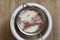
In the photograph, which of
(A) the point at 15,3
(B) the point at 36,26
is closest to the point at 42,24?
(B) the point at 36,26

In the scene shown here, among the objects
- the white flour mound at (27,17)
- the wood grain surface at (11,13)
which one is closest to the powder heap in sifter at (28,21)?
the white flour mound at (27,17)

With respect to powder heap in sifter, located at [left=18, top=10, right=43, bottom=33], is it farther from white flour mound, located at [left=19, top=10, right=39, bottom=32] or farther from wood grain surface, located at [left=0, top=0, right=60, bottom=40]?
wood grain surface, located at [left=0, top=0, right=60, bottom=40]

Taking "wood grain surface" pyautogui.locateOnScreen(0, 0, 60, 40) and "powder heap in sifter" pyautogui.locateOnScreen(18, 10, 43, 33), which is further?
"wood grain surface" pyautogui.locateOnScreen(0, 0, 60, 40)

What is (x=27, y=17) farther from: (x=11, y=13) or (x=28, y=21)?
(x=11, y=13)

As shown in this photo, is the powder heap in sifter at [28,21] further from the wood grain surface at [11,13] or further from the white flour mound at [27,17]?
the wood grain surface at [11,13]

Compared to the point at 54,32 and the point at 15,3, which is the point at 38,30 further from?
the point at 15,3

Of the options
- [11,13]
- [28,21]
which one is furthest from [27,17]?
[11,13]

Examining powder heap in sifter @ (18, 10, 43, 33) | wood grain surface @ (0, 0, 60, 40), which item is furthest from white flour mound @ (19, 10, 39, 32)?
wood grain surface @ (0, 0, 60, 40)

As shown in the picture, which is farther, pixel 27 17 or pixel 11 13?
pixel 11 13
